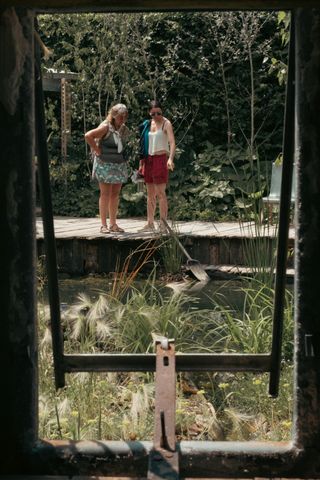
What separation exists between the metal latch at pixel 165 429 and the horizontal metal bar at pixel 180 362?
155 millimetres

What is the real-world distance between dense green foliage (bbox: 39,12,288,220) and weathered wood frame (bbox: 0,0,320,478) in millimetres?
11375

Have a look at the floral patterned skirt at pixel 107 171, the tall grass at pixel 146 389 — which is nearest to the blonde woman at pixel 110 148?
the floral patterned skirt at pixel 107 171

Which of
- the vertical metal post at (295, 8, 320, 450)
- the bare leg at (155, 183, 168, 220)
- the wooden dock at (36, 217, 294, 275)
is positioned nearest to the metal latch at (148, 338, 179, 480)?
the vertical metal post at (295, 8, 320, 450)

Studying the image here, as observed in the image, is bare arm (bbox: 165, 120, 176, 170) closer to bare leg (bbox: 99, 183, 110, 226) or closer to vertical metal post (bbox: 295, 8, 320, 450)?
bare leg (bbox: 99, 183, 110, 226)

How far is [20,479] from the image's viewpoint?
5.88ft

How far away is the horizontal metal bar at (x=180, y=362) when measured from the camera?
2.09 metres

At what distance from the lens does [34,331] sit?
184cm

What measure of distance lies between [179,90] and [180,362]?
12583 millimetres

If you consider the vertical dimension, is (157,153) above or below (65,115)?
below

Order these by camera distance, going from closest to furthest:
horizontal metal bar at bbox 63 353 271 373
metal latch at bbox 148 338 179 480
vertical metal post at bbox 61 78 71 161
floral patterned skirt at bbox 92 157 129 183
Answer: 1. metal latch at bbox 148 338 179 480
2. horizontal metal bar at bbox 63 353 271 373
3. floral patterned skirt at bbox 92 157 129 183
4. vertical metal post at bbox 61 78 71 161

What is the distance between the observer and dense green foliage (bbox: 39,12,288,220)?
1355 centimetres

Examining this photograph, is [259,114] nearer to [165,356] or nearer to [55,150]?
[55,150]

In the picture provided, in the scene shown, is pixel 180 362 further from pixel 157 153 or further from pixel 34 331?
pixel 157 153

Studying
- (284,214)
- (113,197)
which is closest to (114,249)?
(113,197)
